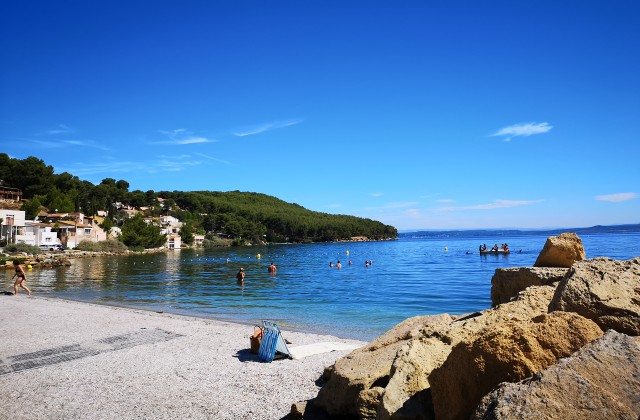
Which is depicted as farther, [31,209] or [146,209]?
[146,209]

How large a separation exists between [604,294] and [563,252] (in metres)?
3.78

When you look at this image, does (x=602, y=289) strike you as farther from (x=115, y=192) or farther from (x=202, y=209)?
(x=202, y=209)

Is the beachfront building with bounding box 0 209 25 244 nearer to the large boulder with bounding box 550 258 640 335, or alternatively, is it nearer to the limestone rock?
the limestone rock

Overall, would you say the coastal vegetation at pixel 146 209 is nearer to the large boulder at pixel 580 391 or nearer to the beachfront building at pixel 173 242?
the beachfront building at pixel 173 242

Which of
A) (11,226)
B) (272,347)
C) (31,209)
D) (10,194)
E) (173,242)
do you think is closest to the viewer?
(272,347)

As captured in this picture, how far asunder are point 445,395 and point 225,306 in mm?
21035

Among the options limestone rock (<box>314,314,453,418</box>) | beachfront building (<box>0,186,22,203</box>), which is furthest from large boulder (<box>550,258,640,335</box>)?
beachfront building (<box>0,186,22,203</box>)

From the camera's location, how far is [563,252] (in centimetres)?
796

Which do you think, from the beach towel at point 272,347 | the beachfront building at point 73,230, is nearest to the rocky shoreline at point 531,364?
the beach towel at point 272,347

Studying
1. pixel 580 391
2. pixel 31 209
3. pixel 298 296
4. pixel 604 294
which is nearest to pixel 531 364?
pixel 580 391

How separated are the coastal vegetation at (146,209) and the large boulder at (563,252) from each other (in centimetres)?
9951

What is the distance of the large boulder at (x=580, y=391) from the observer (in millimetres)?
2945

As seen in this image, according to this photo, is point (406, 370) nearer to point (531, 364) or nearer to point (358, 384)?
point (358, 384)

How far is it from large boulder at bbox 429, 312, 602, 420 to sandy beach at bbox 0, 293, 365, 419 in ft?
13.9
